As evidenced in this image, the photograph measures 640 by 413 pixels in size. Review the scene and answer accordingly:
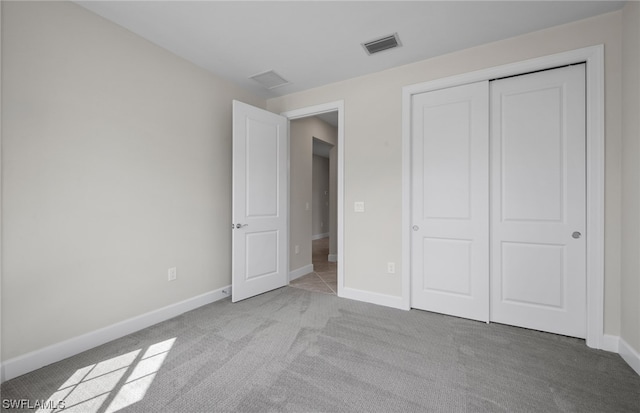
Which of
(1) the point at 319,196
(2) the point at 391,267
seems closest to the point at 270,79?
(2) the point at 391,267

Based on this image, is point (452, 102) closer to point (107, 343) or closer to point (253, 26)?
point (253, 26)

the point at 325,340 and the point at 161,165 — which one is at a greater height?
the point at 161,165

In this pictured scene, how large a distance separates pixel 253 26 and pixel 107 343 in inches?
110

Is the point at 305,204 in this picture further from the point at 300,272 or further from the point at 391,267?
the point at 391,267

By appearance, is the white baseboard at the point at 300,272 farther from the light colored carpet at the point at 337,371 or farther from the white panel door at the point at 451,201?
the white panel door at the point at 451,201

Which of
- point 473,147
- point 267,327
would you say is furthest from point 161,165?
point 473,147

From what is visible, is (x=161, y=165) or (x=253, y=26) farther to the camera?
(x=161, y=165)

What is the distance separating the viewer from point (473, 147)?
2.62 m

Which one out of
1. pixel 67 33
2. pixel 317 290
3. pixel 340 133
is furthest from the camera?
pixel 317 290

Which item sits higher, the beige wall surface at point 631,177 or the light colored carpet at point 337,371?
the beige wall surface at point 631,177

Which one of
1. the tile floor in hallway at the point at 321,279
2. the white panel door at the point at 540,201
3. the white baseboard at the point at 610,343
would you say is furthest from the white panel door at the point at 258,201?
the white baseboard at the point at 610,343

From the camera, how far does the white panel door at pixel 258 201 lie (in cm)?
311

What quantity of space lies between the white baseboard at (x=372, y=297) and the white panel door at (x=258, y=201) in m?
0.90

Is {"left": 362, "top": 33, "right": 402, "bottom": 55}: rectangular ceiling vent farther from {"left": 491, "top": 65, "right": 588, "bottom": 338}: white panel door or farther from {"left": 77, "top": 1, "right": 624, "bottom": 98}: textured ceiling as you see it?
{"left": 491, "top": 65, "right": 588, "bottom": 338}: white panel door
